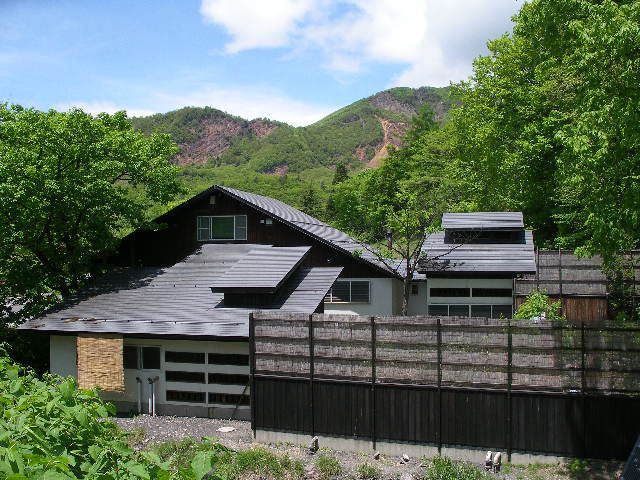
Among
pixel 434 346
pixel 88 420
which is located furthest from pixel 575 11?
pixel 88 420

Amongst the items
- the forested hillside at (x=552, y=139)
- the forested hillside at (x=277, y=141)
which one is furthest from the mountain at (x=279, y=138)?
the forested hillside at (x=552, y=139)

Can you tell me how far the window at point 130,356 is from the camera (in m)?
17.6

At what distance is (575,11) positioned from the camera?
18.4 m

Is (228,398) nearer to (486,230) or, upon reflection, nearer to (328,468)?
(328,468)

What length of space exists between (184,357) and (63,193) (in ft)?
25.0

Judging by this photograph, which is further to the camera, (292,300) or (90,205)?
(90,205)

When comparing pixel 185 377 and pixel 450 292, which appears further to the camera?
pixel 450 292

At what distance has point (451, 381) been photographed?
13.0m

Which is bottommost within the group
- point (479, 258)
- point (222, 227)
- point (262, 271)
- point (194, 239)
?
point (262, 271)

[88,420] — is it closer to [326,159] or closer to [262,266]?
[262,266]

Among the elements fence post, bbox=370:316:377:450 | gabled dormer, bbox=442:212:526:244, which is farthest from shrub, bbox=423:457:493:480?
gabled dormer, bbox=442:212:526:244

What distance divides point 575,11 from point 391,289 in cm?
1314

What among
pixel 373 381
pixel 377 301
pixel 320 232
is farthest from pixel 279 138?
pixel 373 381

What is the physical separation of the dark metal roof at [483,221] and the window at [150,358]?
43.3 ft
